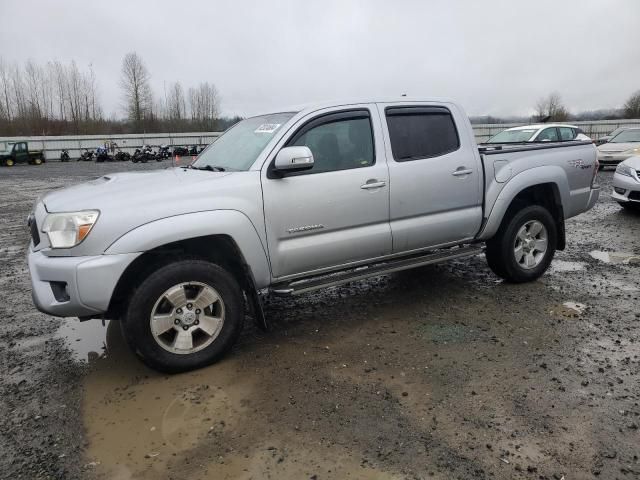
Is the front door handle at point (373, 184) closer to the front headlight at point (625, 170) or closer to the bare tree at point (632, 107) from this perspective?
the front headlight at point (625, 170)

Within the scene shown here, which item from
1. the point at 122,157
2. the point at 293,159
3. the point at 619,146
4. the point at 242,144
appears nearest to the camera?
the point at 293,159

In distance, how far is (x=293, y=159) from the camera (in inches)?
140

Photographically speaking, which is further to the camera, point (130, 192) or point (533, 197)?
point (533, 197)

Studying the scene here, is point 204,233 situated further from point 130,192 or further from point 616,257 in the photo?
point 616,257

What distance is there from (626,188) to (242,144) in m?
8.12

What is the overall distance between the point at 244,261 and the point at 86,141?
56.3m

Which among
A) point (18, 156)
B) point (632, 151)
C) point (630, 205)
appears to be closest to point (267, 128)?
point (630, 205)

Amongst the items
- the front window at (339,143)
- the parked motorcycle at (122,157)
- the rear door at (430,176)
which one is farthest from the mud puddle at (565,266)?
the parked motorcycle at (122,157)

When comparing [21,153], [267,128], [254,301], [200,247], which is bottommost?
[254,301]

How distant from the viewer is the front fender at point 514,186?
4.86m

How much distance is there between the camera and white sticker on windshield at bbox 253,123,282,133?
4.05 meters

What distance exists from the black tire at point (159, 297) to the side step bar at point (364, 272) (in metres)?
0.37

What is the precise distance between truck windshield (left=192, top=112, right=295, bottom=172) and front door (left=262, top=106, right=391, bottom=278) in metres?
0.26

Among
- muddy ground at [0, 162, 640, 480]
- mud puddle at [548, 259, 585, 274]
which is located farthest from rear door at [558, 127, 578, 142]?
muddy ground at [0, 162, 640, 480]
